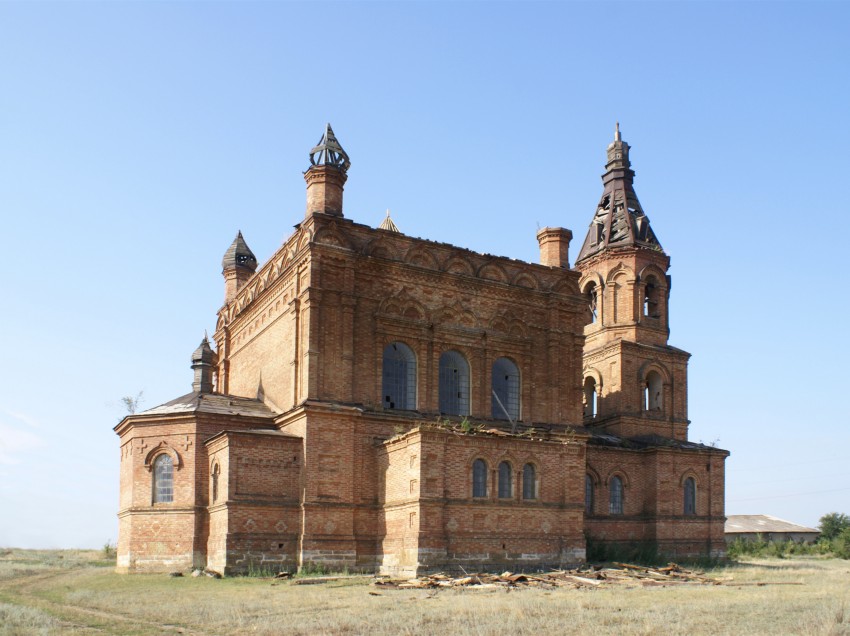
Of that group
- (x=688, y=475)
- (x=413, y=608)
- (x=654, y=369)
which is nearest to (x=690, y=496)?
(x=688, y=475)

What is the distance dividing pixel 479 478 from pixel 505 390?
511 centimetres

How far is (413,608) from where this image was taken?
16516mm

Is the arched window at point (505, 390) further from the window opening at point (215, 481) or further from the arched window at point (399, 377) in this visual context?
the window opening at point (215, 481)

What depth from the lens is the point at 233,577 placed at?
24609 mm

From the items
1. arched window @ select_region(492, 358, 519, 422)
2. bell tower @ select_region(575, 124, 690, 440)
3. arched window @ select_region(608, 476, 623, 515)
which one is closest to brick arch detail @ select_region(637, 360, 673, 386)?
bell tower @ select_region(575, 124, 690, 440)

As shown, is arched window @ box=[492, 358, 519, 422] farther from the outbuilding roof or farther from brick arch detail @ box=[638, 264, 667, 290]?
the outbuilding roof

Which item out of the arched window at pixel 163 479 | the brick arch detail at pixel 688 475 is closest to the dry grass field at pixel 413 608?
the arched window at pixel 163 479

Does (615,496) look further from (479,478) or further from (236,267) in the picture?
(236,267)

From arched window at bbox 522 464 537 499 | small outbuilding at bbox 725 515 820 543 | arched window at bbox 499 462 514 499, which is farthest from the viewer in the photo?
small outbuilding at bbox 725 515 820 543

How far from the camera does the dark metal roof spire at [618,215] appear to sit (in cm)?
3741

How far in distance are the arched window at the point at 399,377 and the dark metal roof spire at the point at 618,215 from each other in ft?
39.8

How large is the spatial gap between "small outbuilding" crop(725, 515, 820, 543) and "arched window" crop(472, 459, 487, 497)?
33278 mm

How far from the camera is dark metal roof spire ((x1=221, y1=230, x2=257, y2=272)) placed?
37.8 metres

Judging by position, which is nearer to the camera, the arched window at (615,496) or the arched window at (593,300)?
the arched window at (615,496)
